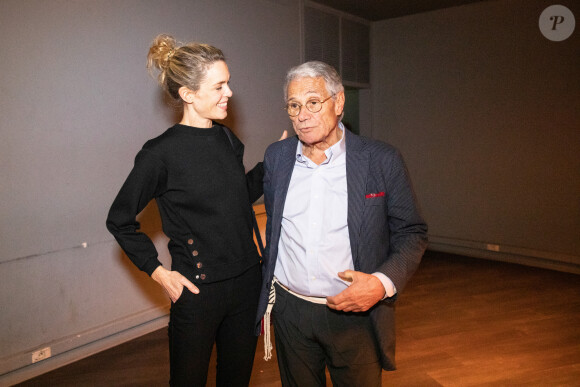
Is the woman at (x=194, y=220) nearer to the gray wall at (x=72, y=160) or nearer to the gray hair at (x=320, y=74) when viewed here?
the gray hair at (x=320, y=74)

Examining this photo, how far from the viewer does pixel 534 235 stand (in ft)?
17.4

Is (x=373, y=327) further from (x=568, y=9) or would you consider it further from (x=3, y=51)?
(x=568, y=9)

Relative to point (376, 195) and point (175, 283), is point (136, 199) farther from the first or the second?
point (376, 195)

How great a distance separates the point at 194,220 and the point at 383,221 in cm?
73

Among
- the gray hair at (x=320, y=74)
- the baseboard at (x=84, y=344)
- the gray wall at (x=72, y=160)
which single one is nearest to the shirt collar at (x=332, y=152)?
the gray hair at (x=320, y=74)

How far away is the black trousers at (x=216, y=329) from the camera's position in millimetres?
1704

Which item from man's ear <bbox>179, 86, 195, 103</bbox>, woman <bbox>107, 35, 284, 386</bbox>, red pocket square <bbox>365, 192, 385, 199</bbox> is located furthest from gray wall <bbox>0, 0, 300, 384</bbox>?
red pocket square <bbox>365, 192, 385, 199</bbox>

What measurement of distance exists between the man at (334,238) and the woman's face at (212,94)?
0.89 feet

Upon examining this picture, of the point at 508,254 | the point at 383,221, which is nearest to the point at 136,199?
the point at 383,221

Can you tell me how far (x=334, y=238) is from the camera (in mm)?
1591

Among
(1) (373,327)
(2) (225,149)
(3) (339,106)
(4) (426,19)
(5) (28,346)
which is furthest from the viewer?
(4) (426,19)

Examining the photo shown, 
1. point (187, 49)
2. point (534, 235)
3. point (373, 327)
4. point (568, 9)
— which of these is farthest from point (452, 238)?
point (187, 49)

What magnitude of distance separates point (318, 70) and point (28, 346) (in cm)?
267

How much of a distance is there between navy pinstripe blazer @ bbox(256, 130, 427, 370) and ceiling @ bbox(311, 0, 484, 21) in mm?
4289
